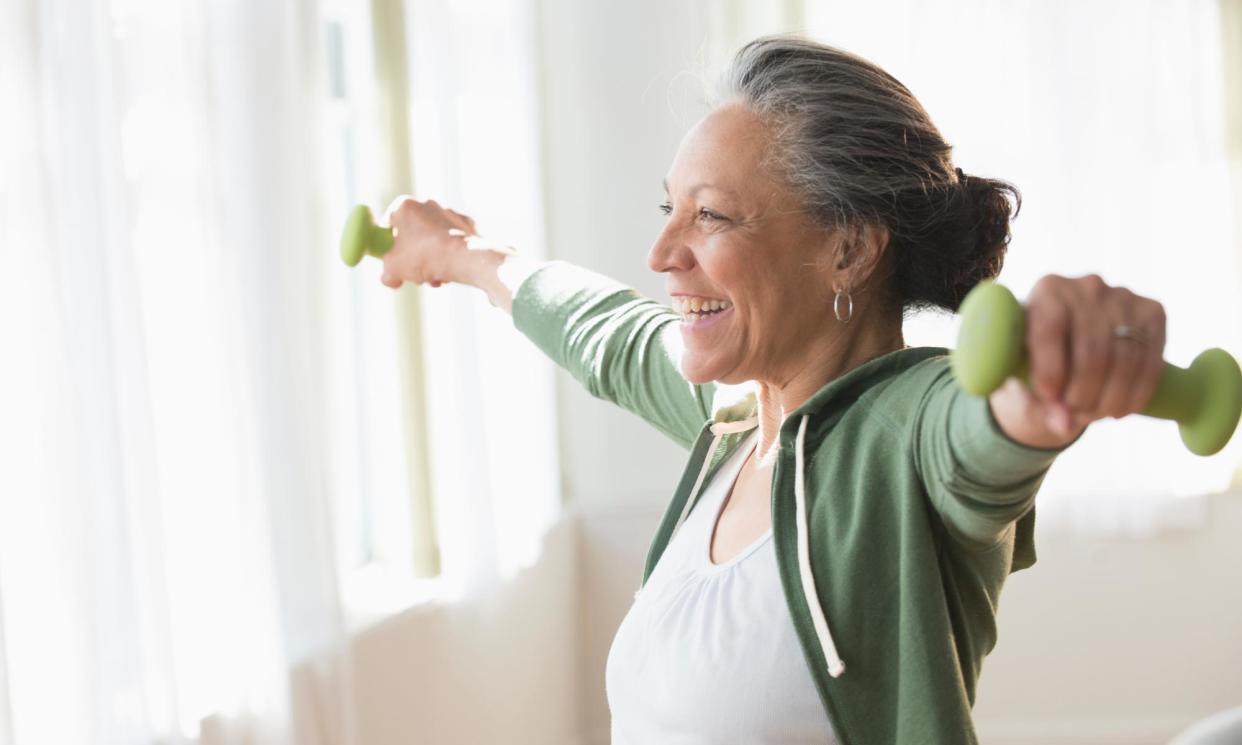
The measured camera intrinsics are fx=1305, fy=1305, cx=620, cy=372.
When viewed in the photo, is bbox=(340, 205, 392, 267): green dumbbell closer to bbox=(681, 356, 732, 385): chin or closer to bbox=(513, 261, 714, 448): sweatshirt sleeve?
bbox=(513, 261, 714, 448): sweatshirt sleeve

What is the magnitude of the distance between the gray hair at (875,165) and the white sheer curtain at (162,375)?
1001 mm

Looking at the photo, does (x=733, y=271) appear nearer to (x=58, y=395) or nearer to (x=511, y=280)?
(x=511, y=280)

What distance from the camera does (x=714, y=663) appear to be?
4.18ft

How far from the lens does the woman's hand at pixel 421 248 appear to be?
1959 millimetres

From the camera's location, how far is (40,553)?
1.80m

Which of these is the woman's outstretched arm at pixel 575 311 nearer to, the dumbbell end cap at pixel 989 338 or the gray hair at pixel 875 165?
the gray hair at pixel 875 165

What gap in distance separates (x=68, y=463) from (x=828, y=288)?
3.61 ft

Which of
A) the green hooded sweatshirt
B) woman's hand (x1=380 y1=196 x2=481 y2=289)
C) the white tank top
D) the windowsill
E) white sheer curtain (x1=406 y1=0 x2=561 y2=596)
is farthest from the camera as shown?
white sheer curtain (x1=406 y1=0 x2=561 y2=596)

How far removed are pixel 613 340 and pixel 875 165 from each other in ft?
1.98

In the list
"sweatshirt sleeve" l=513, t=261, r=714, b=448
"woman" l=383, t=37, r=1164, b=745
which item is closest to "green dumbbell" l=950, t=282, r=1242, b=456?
"woman" l=383, t=37, r=1164, b=745

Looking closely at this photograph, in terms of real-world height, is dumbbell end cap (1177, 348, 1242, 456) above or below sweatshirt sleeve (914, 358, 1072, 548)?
above

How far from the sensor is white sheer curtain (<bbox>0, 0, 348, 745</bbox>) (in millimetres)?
1792

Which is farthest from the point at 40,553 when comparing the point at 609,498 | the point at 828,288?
the point at 609,498

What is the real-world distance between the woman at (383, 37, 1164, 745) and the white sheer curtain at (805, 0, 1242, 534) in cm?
290
